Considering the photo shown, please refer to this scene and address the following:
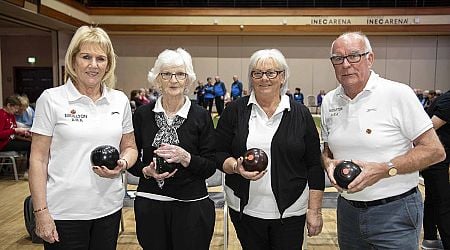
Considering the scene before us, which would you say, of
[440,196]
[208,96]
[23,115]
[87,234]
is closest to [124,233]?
[87,234]

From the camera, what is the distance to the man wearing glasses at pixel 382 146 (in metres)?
2.13

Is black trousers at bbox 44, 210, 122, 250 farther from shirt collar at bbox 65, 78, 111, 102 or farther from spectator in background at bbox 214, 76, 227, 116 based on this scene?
spectator in background at bbox 214, 76, 227, 116

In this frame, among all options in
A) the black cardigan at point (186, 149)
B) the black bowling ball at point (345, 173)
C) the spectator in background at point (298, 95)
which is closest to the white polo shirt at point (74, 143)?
the black cardigan at point (186, 149)

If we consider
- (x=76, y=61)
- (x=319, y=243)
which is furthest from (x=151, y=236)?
(x=319, y=243)

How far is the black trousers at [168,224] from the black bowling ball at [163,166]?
26 cm

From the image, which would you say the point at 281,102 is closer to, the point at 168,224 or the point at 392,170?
the point at 392,170

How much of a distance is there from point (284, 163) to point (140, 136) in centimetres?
85

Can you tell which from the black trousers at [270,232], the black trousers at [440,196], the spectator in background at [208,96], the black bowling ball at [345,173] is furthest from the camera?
the spectator in background at [208,96]

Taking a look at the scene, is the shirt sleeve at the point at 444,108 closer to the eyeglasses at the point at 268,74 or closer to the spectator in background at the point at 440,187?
the spectator in background at the point at 440,187

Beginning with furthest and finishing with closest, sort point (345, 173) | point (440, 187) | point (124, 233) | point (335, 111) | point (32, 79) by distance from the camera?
point (32, 79) < point (124, 233) < point (440, 187) < point (335, 111) < point (345, 173)

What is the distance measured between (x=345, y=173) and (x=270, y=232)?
732 mm

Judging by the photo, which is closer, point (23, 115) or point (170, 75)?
point (170, 75)

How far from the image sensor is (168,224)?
2539 mm

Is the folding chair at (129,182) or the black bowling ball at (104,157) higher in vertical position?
the black bowling ball at (104,157)
